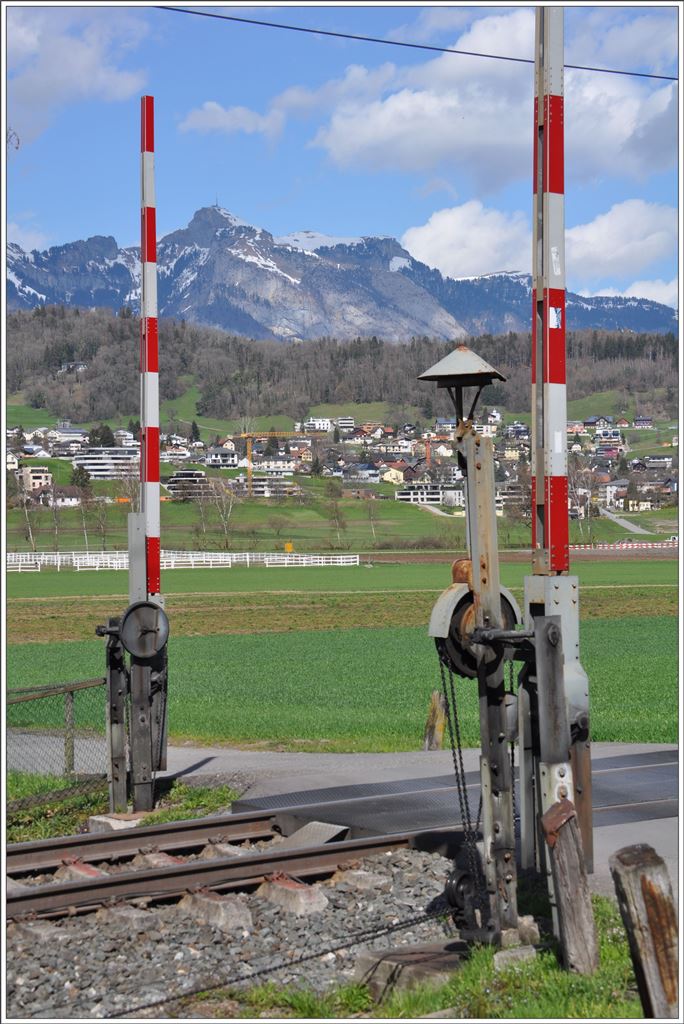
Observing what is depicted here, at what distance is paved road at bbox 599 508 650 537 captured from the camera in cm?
14461

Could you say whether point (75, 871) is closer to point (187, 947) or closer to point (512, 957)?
point (187, 947)

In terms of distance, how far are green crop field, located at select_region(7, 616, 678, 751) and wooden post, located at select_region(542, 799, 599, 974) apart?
9.53 meters

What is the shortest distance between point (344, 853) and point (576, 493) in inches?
5895

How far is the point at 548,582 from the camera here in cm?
818

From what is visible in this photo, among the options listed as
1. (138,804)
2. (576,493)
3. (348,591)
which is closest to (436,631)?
(138,804)

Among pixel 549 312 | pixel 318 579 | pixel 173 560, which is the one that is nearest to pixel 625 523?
pixel 173 560

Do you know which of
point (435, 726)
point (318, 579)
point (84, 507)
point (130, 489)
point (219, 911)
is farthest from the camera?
point (84, 507)

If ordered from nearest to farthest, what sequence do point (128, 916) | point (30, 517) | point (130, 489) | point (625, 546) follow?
point (128, 916), point (625, 546), point (130, 489), point (30, 517)

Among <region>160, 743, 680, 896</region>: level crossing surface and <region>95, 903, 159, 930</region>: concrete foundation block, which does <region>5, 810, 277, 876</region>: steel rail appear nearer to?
<region>160, 743, 680, 896</region>: level crossing surface

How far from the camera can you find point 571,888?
23.4 ft

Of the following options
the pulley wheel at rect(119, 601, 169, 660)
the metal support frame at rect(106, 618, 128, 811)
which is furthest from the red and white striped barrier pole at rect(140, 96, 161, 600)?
the metal support frame at rect(106, 618, 128, 811)

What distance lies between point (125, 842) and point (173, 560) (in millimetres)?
85604

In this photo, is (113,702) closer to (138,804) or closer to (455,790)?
(138,804)

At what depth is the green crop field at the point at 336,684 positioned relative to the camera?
18562mm
